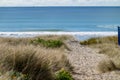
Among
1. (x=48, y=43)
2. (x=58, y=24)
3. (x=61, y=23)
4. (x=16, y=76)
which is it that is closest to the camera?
(x=16, y=76)

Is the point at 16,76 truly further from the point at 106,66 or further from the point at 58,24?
the point at 58,24

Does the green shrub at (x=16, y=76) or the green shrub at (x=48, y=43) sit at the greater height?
the green shrub at (x=16, y=76)

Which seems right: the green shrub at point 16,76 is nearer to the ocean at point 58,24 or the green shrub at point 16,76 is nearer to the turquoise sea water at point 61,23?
the ocean at point 58,24

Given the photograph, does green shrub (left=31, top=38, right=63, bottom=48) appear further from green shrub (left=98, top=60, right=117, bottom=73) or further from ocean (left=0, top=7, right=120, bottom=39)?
ocean (left=0, top=7, right=120, bottom=39)

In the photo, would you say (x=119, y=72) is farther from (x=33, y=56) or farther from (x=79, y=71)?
(x=33, y=56)

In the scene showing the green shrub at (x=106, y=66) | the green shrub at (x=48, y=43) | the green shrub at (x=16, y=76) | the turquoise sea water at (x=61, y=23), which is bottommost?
the turquoise sea water at (x=61, y=23)

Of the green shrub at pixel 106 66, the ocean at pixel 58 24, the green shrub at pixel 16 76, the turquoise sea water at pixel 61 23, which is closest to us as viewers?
the green shrub at pixel 16 76

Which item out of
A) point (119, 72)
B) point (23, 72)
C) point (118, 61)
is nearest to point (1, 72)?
point (23, 72)

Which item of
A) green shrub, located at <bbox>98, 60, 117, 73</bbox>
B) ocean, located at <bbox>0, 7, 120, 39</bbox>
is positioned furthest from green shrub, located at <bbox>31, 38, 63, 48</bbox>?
ocean, located at <bbox>0, 7, 120, 39</bbox>

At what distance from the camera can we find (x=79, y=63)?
40.0 feet

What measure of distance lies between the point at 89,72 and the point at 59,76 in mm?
2223

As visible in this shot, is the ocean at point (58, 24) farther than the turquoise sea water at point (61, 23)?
No

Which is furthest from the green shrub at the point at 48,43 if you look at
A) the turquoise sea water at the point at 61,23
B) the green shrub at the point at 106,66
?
the turquoise sea water at the point at 61,23

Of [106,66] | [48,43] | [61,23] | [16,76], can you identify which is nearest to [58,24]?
[61,23]
